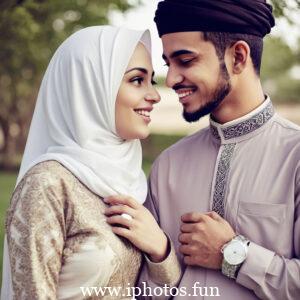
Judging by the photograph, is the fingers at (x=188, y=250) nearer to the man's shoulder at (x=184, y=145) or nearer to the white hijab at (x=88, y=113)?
the white hijab at (x=88, y=113)

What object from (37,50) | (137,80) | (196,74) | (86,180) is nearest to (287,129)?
(196,74)

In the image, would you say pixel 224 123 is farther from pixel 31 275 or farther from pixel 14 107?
pixel 14 107

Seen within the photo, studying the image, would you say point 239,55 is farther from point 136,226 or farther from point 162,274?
point 162,274

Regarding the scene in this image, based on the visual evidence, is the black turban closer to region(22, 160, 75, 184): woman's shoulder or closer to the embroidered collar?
the embroidered collar

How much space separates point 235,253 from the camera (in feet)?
7.70

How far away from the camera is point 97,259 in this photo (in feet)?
7.31

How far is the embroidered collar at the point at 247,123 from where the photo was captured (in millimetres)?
2547

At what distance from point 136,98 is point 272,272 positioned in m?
0.88

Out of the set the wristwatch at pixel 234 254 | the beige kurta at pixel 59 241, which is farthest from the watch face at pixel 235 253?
the beige kurta at pixel 59 241

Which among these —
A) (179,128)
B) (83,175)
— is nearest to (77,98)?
(83,175)

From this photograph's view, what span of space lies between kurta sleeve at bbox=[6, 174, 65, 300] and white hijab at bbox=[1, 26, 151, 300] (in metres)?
0.17

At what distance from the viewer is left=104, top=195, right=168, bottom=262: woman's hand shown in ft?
7.66

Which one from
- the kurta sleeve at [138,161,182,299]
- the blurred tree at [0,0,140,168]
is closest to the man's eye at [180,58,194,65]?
the kurta sleeve at [138,161,182,299]

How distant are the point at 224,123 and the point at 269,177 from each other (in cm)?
32
